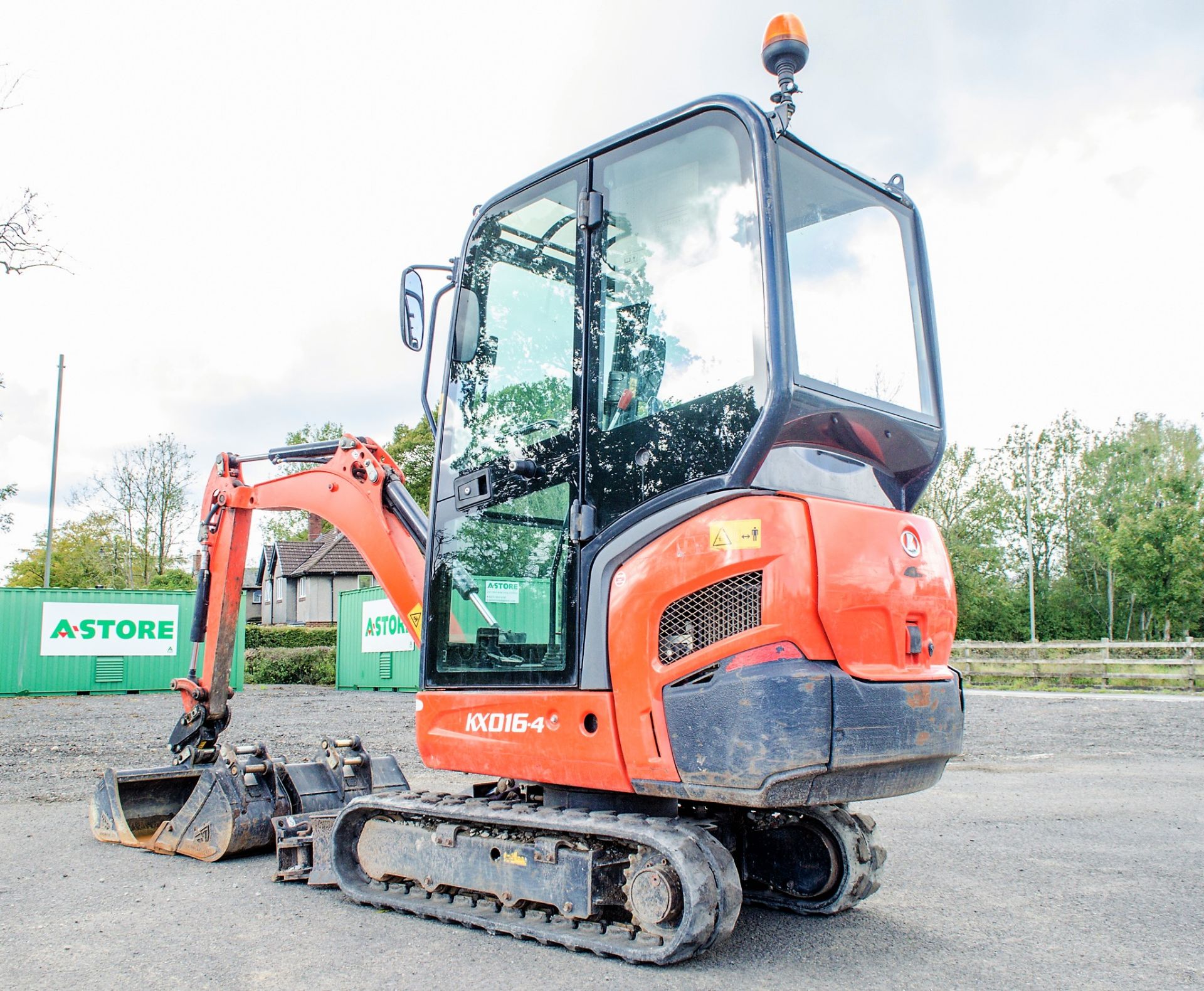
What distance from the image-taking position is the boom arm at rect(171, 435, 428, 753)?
17.4ft

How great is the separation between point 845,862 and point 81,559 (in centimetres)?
5611

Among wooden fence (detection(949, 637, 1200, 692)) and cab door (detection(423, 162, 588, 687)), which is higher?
cab door (detection(423, 162, 588, 687))

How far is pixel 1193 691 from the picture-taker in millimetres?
19641

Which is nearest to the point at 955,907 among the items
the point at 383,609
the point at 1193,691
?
the point at 1193,691

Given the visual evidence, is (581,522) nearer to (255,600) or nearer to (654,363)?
(654,363)

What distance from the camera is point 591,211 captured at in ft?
13.3

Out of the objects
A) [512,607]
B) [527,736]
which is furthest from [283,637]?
[527,736]

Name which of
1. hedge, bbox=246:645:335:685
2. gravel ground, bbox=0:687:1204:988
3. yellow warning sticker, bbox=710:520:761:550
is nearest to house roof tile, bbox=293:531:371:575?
hedge, bbox=246:645:335:685

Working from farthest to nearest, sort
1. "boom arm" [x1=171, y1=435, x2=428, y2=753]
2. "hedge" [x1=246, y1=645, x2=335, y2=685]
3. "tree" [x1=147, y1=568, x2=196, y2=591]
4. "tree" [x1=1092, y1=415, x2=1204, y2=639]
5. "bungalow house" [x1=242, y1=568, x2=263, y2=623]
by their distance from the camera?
"bungalow house" [x1=242, y1=568, x2=263, y2=623] → "tree" [x1=147, y1=568, x2=196, y2=591] → "tree" [x1=1092, y1=415, x2=1204, y2=639] → "hedge" [x1=246, y1=645, x2=335, y2=685] → "boom arm" [x1=171, y1=435, x2=428, y2=753]

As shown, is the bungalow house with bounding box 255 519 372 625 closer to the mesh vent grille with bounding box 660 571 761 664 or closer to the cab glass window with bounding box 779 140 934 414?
the cab glass window with bounding box 779 140 934 414

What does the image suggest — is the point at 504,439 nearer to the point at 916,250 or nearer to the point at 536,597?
the point at 536,597

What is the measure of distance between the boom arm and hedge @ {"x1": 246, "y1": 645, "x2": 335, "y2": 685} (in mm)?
24059

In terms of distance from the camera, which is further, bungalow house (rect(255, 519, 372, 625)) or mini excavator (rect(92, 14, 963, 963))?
bungalow house (rect(255, 519, 372, 625))

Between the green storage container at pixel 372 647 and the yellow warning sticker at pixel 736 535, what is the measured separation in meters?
21.4
